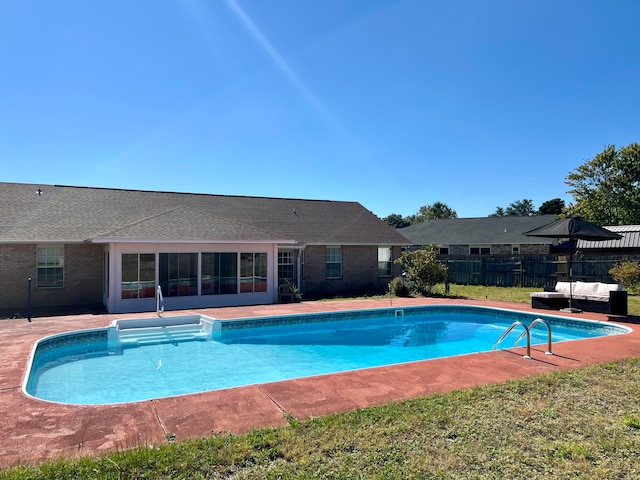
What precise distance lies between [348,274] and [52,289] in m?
13.4

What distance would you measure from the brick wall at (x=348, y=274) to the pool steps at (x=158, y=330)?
7.50 meters

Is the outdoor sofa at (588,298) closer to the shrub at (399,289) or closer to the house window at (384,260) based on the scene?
the shrub at (399,289)

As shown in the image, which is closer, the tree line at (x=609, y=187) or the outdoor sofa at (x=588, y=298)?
the outdoor sofa at (x=588, y=298)

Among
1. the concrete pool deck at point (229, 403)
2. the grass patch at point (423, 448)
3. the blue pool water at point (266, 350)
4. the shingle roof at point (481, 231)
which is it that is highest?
the shingle roof at point (481, 231)

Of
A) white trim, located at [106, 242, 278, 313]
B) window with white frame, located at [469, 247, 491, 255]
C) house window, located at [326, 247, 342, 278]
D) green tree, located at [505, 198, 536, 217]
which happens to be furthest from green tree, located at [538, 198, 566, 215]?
white trim, located at [106, 242, 278, 313]

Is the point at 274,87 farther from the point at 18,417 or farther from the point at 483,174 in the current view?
the point at 483,174

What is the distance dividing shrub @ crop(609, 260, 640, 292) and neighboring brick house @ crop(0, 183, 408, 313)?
11796 mm

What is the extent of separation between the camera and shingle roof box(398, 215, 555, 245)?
105 ft

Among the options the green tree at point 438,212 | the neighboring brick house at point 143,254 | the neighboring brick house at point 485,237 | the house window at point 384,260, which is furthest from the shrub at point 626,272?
the green tree at point 438,212

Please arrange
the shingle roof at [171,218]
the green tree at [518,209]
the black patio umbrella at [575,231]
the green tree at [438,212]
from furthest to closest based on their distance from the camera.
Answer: the green tree at [518,209] → the green tree at [438,212] → the shingle roof at [171,218] → the black patio umbrella at [575,231]

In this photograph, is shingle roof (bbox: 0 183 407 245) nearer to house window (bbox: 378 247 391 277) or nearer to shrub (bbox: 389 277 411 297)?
house window (bbox: 378 247 391 277)

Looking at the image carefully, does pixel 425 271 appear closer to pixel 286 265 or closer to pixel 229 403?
pixel 286 265

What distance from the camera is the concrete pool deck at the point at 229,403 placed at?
15.3 feet

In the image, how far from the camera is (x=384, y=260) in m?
23.8
